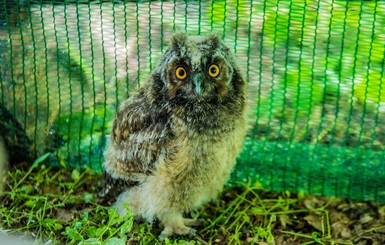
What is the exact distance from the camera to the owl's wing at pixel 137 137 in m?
4.49

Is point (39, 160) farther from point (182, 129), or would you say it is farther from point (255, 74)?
point (255, 74)

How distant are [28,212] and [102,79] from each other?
117cm

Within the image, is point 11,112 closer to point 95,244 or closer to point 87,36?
point 87,36

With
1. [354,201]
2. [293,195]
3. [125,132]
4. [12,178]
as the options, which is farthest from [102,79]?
[354,201]

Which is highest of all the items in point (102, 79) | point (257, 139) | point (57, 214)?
point (102, 79)

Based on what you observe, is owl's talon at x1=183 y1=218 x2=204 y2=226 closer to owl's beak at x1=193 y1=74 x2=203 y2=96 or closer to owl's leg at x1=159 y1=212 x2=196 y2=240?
owl's leg at x1=159 y1=212 x2=196 y2=240

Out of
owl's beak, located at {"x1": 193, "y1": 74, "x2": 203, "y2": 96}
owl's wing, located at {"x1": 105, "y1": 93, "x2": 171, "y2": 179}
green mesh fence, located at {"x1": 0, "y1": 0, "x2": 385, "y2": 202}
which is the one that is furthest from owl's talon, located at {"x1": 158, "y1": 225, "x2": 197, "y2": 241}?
owl's beak, located at {"x1": 193, "y1": 74, "x2": 203, "y2": 96}

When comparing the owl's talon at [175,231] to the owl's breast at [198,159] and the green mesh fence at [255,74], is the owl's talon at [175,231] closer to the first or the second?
the owl's breast at [198,159]

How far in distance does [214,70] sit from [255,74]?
847mm

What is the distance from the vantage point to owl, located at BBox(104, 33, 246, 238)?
4.32 metres

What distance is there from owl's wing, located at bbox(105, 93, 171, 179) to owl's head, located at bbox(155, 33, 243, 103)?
0.69ft

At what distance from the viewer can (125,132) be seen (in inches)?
184

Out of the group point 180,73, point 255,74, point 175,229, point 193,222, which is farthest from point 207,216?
point 180,73

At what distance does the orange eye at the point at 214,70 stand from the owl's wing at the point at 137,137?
432mm
